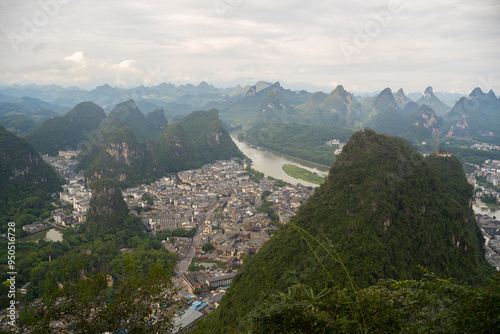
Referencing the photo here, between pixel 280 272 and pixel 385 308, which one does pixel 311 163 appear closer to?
pixel 280 272

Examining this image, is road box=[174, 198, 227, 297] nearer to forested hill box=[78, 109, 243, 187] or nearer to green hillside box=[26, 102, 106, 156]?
forested hill box=[78, 109, 243, 187]

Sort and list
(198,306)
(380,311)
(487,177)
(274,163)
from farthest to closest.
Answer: (274,163) < (487,177) < (198,306) < (380,311)

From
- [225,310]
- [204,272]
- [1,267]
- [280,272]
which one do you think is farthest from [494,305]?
[1,267]

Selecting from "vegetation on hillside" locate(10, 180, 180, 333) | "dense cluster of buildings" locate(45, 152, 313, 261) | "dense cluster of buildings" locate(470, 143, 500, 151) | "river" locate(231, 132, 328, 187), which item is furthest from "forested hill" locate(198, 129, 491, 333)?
"dense cluster of buildings" locate(470, 143, 500, 151)

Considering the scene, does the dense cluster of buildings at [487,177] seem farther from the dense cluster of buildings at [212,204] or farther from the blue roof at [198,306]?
→ the blue roof at [198,306]

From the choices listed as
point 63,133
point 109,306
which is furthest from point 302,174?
point 63,133

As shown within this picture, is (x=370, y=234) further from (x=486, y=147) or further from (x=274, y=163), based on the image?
(x=486, y=147)
